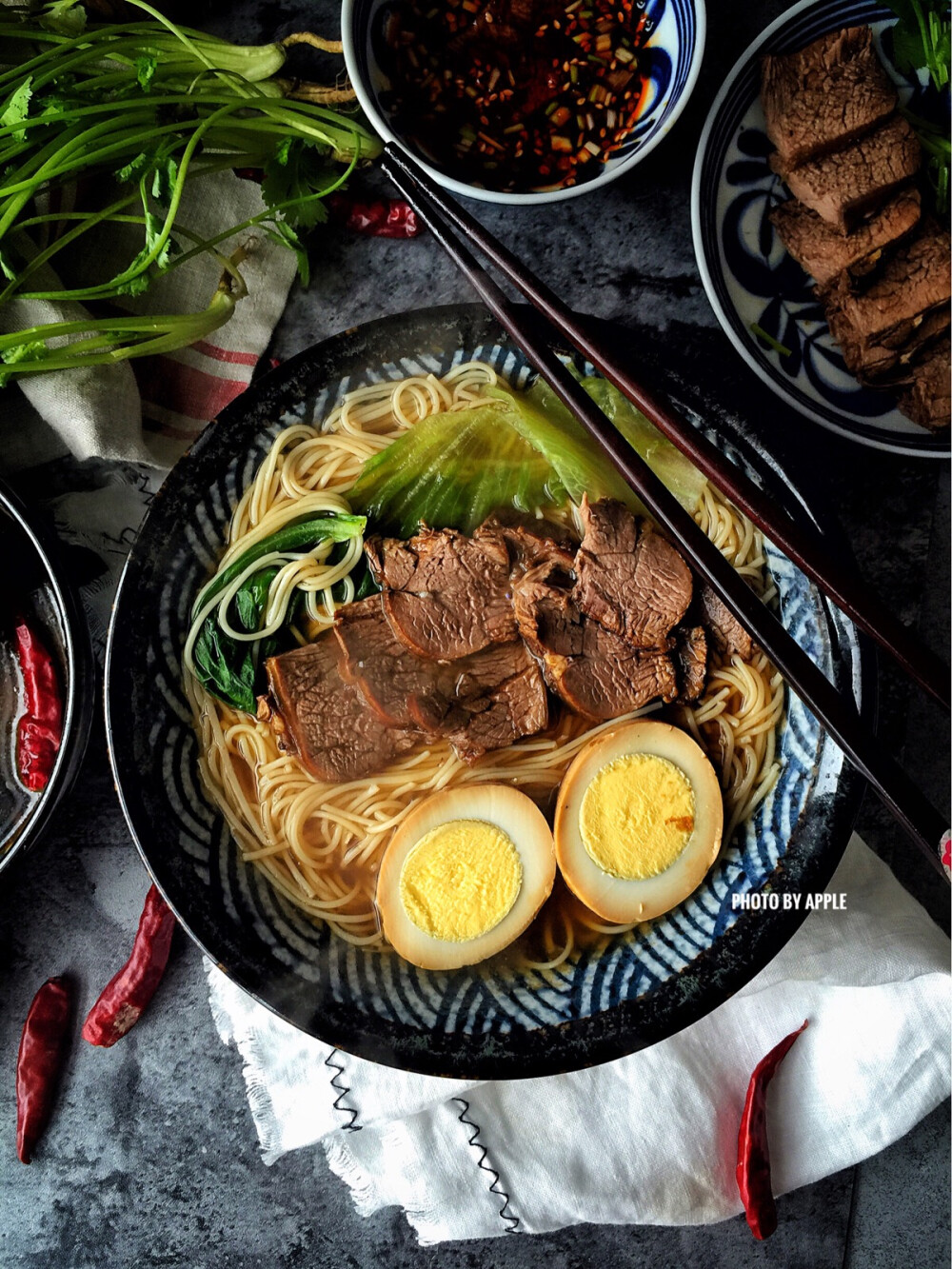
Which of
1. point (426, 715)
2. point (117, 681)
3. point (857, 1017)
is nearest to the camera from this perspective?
point (117, 681)

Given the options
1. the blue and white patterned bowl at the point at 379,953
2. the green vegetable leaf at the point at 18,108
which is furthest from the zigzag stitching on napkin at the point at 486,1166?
the green vegetable leaf at the point at 18,108

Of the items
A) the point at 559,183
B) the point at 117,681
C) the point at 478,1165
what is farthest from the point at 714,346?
the point at 478,1165

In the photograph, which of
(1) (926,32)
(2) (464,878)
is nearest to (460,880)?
(2) (464,878)

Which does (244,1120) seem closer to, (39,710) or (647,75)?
(39,710)

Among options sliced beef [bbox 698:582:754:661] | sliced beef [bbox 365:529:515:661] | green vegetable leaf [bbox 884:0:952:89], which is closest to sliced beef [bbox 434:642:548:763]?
sliced beef [bbox 365:529:515:661]

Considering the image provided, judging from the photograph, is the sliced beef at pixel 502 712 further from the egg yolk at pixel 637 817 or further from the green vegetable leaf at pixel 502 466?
the green vegetable leaf at pixel 502 466

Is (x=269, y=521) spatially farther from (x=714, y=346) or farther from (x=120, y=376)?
(x=714, y=346)

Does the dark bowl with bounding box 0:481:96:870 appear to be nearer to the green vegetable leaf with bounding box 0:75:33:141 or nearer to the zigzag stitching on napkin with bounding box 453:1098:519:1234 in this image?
the green vegetable leaf with bounding box 0:75:33:141
